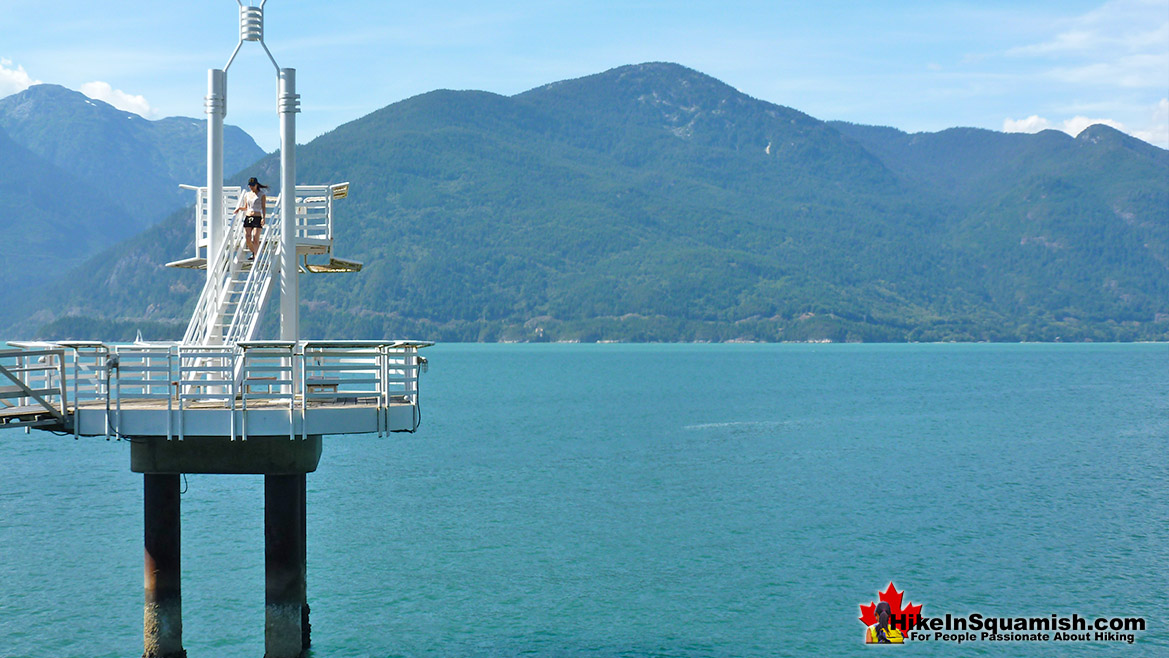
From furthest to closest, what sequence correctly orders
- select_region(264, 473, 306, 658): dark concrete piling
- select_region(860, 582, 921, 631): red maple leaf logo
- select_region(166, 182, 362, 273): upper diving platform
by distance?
select_region(860, 582, 921, 631): red maple leaf logo
select_region(166, 182, 362, 273): upper diving platform
select_region(264, 473, 306, 658): dark concrete piling

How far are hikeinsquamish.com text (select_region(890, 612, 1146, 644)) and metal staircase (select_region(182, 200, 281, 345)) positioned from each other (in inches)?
712

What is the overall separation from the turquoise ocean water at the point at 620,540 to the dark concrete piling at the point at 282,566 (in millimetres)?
5464

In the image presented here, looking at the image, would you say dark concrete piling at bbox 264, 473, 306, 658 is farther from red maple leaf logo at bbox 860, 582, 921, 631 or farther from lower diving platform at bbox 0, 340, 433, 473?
red maple leaf logo at bbox 860, 582, 921, 631

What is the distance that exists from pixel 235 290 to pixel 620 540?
19190 mm

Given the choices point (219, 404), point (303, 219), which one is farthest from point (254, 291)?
point (219, 404)

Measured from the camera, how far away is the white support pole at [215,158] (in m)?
22.9

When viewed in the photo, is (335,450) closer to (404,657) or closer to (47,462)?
(47,462)

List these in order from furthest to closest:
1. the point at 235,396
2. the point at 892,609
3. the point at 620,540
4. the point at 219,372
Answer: the point at 620,540 < the point at 892,609 < the point at 219,372 < the point at 235,396

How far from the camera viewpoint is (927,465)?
6038 cm

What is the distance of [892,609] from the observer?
30438 mm

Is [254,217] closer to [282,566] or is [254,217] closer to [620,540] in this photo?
[282,566]

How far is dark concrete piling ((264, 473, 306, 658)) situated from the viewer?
2086cm

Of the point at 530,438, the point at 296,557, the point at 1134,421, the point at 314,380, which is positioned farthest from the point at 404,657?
the point at 1134,421

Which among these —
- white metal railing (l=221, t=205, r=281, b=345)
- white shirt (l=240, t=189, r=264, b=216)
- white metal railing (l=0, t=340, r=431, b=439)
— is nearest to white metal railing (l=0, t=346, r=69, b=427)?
white metal railing (l=0, t=340, r=431, b=439)
